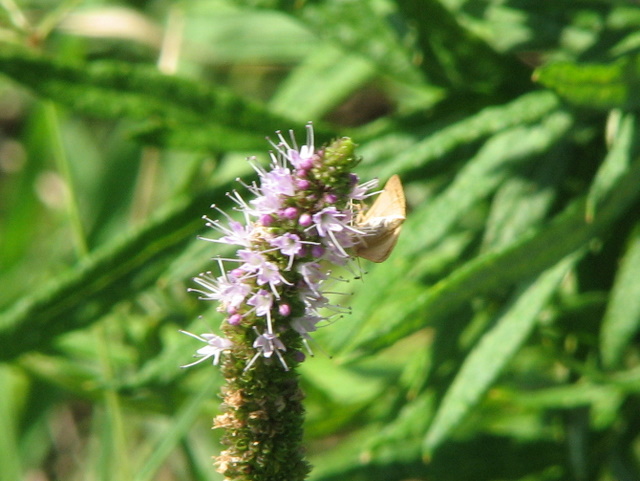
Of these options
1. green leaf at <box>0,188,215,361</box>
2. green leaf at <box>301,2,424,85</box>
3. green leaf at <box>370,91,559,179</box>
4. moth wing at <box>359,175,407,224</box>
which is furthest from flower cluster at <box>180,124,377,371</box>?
green leaf at <box>301,2,424,85</box>

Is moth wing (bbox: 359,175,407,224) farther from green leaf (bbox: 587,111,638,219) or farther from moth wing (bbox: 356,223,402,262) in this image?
green leaf (bbox: 587,111,638,219)

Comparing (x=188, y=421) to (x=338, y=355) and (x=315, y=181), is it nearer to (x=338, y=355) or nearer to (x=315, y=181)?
(x=338, y=355)

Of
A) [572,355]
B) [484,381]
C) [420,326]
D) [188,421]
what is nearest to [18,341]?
[188,421]

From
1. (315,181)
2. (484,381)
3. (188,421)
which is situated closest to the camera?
(315,181)

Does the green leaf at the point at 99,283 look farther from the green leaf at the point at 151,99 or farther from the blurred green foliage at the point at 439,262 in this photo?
the green leaf at the point at 151,99

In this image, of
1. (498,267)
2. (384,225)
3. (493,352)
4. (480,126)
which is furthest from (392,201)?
(480,126)

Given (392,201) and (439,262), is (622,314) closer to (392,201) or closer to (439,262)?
(439,262)

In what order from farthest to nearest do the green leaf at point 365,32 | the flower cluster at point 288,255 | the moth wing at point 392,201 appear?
1. the green leaf at point 365,32
2. the moth wing at point 392,201
3. the flower cluster at point 288,255

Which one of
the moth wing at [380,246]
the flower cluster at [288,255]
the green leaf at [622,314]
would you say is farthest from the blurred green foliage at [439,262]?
the flower cluster at [288,255]
